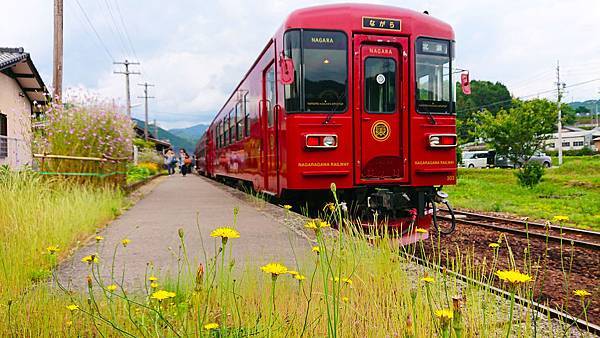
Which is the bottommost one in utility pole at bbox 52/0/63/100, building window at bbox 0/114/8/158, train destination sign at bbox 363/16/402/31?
building window at bbox 0/114/8/158

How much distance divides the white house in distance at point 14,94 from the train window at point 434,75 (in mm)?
11915

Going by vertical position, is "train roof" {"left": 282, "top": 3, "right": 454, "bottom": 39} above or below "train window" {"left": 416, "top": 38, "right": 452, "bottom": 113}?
above

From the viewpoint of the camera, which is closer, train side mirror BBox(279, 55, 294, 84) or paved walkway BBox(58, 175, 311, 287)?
paved walkway BBox(58, 175, 311, 287)

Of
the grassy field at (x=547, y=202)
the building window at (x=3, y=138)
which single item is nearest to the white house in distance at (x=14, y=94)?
the building window at (x=3, y=138)

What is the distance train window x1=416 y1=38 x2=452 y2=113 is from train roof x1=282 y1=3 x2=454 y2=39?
0.16 meters

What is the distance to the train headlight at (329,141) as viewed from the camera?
646cm

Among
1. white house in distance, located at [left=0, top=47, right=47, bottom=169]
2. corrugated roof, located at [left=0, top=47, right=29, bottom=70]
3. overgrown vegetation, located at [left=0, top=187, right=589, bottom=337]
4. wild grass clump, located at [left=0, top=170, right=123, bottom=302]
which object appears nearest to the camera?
overgrown vegetation, located at [left=0, top=187, right=589, bottom=337]

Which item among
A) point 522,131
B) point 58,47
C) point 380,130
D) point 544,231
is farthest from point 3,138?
point 522,131

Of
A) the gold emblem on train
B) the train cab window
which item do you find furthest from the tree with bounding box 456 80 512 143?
the train cab window

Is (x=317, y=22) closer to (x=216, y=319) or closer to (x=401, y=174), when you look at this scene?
(x=401, y=174)

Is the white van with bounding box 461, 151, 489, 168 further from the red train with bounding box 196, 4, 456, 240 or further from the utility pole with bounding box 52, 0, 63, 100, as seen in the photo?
the red train with bounding box 196, 4, 456, 240

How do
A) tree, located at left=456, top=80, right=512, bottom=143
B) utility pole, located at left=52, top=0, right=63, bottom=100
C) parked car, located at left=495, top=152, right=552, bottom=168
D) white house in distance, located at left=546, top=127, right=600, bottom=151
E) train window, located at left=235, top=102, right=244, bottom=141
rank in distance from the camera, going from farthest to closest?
1. tree, located at left=456, top=80, right=512, bottom=143
2. white house in distance, located at left=546, top=127, right=600, bottom=151
3. parked car, located at left=495, top=152, right=552, bottom=168
4. utility pole, located at left=52, top=0, right=63, bottom=100
5. train window, located at left=235, top=102, right=244, bottom=141

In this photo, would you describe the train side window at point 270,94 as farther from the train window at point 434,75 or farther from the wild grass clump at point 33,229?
the wild grass clump at point 33,229

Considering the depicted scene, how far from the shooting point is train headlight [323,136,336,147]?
646 cm
